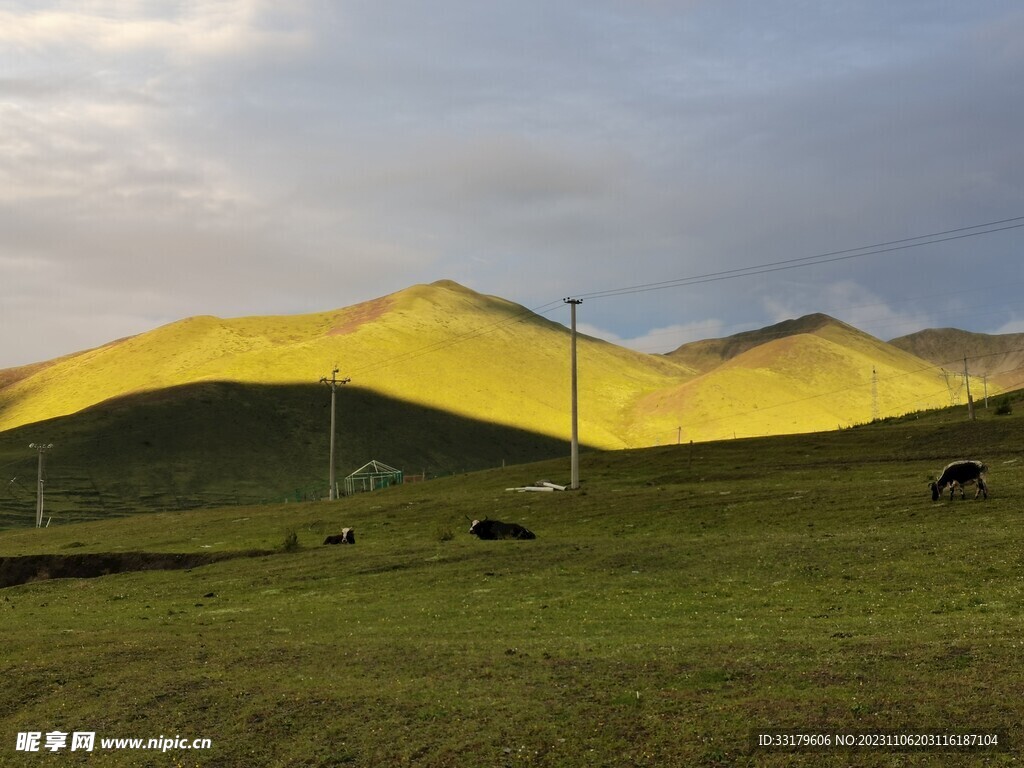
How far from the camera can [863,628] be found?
59.7 ft

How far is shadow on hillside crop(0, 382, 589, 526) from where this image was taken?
13350 centimetres

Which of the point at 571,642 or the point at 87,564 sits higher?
the point at 571,642

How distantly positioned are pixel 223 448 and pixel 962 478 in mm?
139631

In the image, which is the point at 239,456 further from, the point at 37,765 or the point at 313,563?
the point at 37,765

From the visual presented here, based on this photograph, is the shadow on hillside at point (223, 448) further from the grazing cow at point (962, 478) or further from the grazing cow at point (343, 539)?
the grazing cow at point (962, 478)

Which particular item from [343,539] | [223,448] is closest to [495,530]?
[343,539]

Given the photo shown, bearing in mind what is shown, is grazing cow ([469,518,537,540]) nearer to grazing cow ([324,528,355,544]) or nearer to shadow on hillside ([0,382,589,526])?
grazing cow ([324,528,355,544])

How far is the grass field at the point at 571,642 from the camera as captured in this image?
12.8 m

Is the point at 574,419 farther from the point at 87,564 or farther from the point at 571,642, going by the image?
the point at 571,642

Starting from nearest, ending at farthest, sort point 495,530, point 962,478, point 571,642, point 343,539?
point 571,642 → point 962,478 → point 495,530 → point 343,539

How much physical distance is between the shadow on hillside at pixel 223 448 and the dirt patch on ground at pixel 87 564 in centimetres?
6374

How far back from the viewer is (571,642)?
19.1m

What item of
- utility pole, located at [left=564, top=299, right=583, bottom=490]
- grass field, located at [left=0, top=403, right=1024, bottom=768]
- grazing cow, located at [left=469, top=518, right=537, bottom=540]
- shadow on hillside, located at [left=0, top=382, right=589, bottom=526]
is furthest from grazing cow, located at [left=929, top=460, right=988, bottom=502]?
shadow on hillside, located at [left=0, top=382, right=589, bottom=526]

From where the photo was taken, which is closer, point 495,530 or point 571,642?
point 571,642
